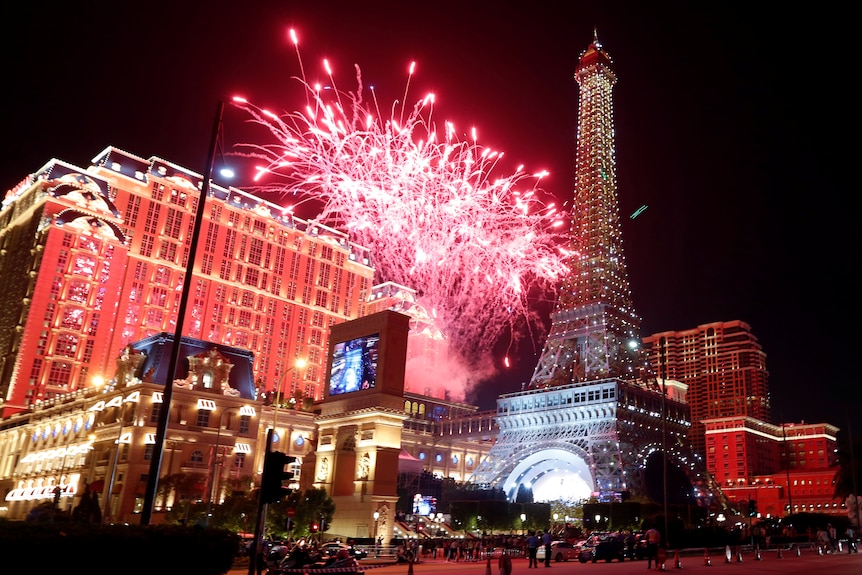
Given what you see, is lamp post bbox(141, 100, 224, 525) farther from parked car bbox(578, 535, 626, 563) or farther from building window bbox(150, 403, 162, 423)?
building window bbox(150, 403, 162, 423)

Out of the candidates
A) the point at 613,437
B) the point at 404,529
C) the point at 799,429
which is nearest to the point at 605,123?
the point at 613,437

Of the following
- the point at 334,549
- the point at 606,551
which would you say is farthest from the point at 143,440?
the point at 606,551

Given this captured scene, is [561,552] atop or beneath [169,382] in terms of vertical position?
beneath

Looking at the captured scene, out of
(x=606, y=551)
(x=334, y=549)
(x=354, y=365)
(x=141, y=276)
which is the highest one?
(x=141, y=276)

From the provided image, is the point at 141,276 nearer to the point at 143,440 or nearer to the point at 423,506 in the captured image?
the point at 143,440

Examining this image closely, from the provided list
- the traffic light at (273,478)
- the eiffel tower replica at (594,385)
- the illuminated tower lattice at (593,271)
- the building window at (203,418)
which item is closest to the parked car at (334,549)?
the traffic light at (273,478)

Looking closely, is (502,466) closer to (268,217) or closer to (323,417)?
(323,417)
